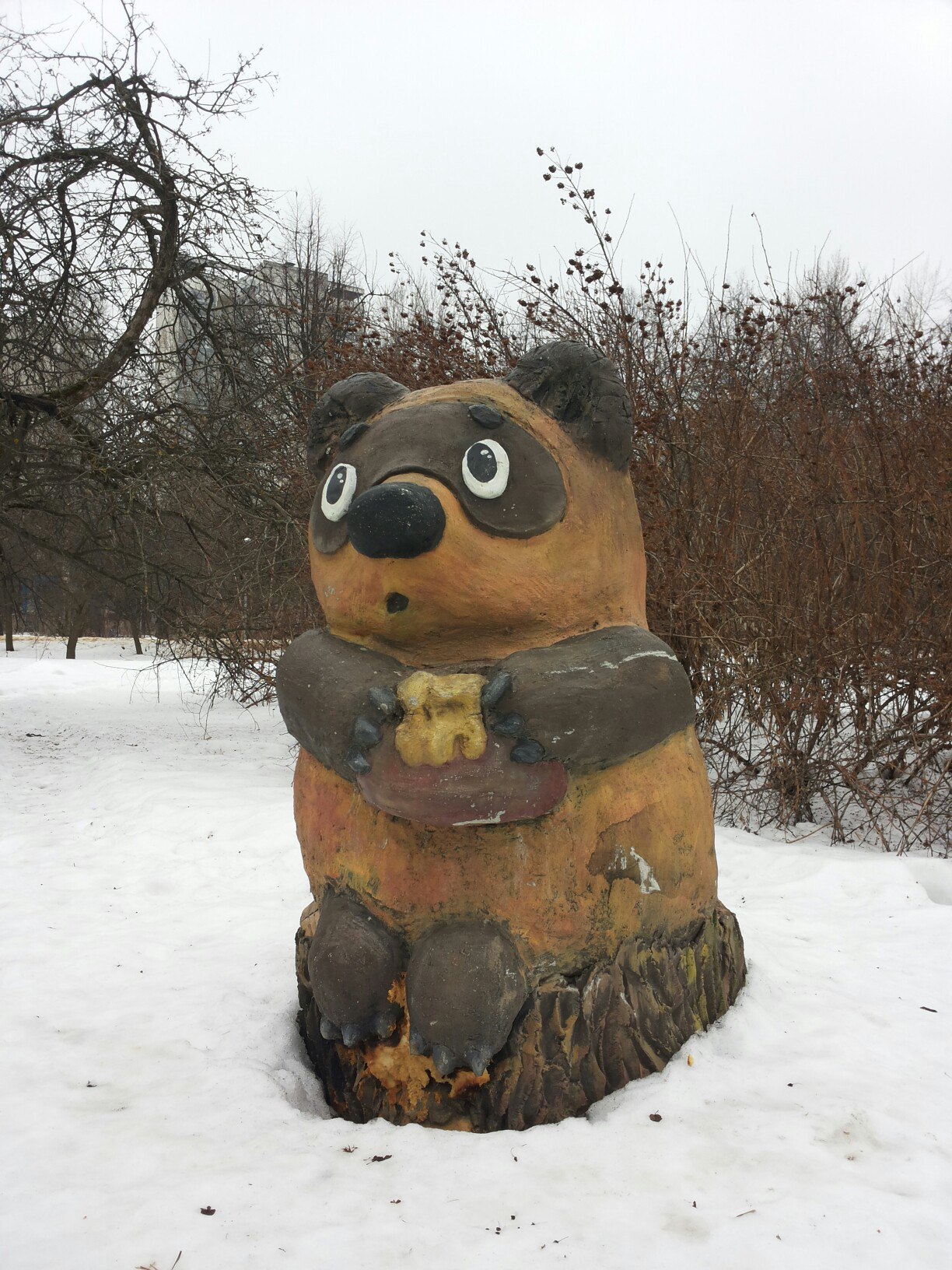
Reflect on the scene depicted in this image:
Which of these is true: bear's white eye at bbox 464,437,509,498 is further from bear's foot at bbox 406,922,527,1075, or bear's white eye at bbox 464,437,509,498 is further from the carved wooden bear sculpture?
bear's foot at bbox 406,922,527,1075

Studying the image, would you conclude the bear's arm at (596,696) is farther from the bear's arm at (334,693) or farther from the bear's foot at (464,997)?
the bear's foot at (464,997)

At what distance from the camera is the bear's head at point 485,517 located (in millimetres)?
2082

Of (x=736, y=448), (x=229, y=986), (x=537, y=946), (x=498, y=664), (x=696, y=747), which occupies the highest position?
(x=736, y=448)

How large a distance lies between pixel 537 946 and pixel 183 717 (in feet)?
28.5

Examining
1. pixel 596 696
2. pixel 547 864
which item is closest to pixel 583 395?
pixel 596 696

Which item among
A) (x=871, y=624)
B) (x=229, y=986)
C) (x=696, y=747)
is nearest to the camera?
(x=696, y=747)

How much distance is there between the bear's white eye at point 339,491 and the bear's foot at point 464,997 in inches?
41.8

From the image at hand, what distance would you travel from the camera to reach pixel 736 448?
5570mm

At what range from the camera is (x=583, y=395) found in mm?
2305

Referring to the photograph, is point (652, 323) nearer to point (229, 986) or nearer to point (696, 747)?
point (696, 747)

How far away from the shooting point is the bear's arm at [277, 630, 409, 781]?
6.72ft

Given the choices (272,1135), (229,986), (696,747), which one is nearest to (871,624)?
(696,747)

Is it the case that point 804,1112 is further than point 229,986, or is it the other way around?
point 229,986

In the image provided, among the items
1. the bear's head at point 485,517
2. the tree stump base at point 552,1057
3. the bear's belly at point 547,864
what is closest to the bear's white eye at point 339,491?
the bear's head at point 485,517
